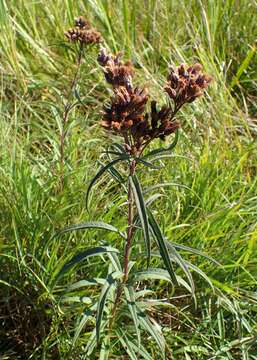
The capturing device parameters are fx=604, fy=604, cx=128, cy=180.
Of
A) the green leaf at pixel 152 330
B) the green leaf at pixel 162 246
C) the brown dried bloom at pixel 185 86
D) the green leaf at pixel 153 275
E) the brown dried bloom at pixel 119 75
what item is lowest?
the green leaf at pixel 152 330

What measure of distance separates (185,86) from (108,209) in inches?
36.6

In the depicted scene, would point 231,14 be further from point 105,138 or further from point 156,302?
point 156,302

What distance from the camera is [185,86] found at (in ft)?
5.62

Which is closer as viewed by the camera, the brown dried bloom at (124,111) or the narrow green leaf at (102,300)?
the brown dried bloom at (124,111)

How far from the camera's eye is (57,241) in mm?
2246

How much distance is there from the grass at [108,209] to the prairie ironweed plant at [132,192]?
6.0 inches

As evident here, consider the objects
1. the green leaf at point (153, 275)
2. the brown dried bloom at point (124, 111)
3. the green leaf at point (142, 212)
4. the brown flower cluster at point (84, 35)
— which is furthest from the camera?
the brown flower cluster at point (84, 35)

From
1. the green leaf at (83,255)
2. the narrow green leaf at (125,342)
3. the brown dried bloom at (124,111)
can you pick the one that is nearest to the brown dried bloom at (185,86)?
the brown dried bloom at (124,111)

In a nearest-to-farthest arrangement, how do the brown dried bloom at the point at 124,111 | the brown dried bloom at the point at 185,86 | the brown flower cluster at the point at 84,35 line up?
the brown dried bloom at the point at 124,111
the brown dried bloom at the point at 185,86
the brown flower cluster at the point at 84,35

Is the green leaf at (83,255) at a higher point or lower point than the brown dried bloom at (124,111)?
lower

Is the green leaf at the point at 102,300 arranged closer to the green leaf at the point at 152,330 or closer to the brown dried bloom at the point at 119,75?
the green leaf at the point at 152,330

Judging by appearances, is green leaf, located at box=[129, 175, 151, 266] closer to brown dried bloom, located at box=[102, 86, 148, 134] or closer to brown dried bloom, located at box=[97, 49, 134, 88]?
brown dried bloom, located at box=[102, 86, 148, 134]

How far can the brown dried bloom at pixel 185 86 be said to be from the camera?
171cm

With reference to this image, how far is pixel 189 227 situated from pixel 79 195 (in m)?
0.47
